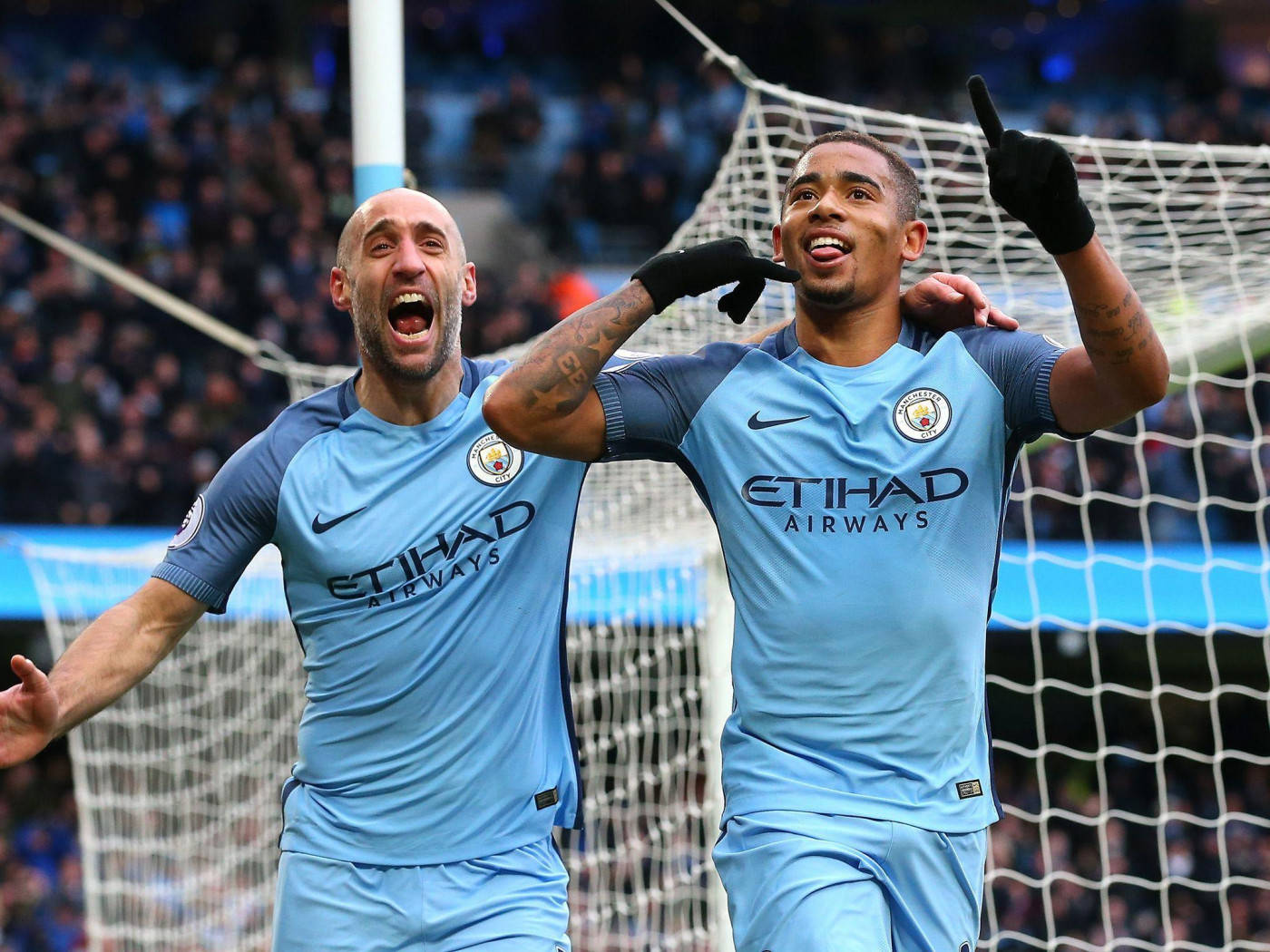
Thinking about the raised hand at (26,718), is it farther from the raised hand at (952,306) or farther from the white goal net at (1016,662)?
the white goal net at (1016,662)

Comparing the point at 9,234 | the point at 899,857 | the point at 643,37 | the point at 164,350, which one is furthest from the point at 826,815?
the point at 643,37

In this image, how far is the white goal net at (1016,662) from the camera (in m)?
6.23

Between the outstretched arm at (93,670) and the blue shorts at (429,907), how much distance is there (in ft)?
2.07

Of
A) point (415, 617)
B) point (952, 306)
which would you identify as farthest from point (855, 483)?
point (415, 617)

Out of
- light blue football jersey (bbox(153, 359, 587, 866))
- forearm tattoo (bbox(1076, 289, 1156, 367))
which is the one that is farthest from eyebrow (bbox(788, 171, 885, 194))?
light blue football jersey (bbox(153, 359, 587, 866))

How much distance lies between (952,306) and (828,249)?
13.4 inches

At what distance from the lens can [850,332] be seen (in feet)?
12.2

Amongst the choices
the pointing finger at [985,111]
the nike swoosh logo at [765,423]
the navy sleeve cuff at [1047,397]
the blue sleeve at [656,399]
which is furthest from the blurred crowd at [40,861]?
the pointing finger at [985,111]

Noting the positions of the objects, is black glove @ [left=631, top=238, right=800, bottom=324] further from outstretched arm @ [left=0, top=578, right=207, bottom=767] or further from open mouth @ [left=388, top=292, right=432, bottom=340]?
outstretched arm @ [left=0, top=578, right=207, bottom=767]

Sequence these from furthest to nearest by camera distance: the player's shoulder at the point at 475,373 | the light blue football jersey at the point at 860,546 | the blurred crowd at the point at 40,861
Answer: the blurred crowd at the point at 40,861
the player's shoulder at the point at 475,373
the light blue football jersey at the point at 860,546

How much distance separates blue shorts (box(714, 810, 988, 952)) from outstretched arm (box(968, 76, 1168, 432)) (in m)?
0.96

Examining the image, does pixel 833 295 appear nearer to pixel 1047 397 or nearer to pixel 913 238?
pixel 913 238

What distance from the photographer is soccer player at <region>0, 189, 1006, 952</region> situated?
380 cm

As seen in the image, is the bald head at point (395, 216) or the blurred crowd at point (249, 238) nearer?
the bald head at point (395, 216)
